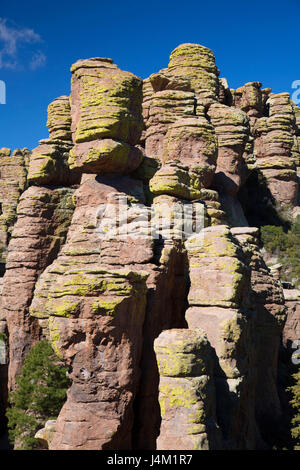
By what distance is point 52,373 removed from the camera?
1906 cm

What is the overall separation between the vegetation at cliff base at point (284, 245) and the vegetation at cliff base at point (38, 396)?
1989 cm

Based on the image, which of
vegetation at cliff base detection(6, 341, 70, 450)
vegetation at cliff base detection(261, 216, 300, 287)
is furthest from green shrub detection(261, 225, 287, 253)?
vegetation at cliff base detection(6, 341, 70, 450)

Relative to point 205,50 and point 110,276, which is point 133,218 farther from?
point 205,50

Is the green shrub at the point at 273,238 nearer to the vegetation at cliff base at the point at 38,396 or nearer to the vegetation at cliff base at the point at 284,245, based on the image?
the vegetation at cliff base at the point at 284,245

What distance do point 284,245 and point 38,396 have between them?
24.4 meters

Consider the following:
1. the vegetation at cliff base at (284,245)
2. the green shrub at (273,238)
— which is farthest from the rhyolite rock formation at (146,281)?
the vegetation at cliff base at (284,245)

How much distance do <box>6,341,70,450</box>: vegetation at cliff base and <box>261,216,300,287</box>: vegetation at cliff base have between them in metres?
19.9

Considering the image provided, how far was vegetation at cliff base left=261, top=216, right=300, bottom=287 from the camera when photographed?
3434 centimetres

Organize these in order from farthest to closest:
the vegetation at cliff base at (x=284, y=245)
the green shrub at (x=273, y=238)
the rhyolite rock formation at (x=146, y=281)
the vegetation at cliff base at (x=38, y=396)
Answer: the green shrub at (x=273, y=238), the vegetation at cliff base at (x=284, y=245), the vegetation at cliff base at (x=38, y=396), the rhyolite rock formation at (x=146, y=281)

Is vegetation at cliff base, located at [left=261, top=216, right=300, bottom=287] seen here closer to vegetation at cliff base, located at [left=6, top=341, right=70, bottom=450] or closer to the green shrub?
the green shrub

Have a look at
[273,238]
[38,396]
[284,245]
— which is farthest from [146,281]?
[284,245]

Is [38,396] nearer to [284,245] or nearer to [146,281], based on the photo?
[146,281]

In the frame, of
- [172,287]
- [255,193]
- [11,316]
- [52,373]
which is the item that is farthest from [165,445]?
[255,193]

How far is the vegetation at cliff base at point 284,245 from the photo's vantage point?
34344 millimetres
